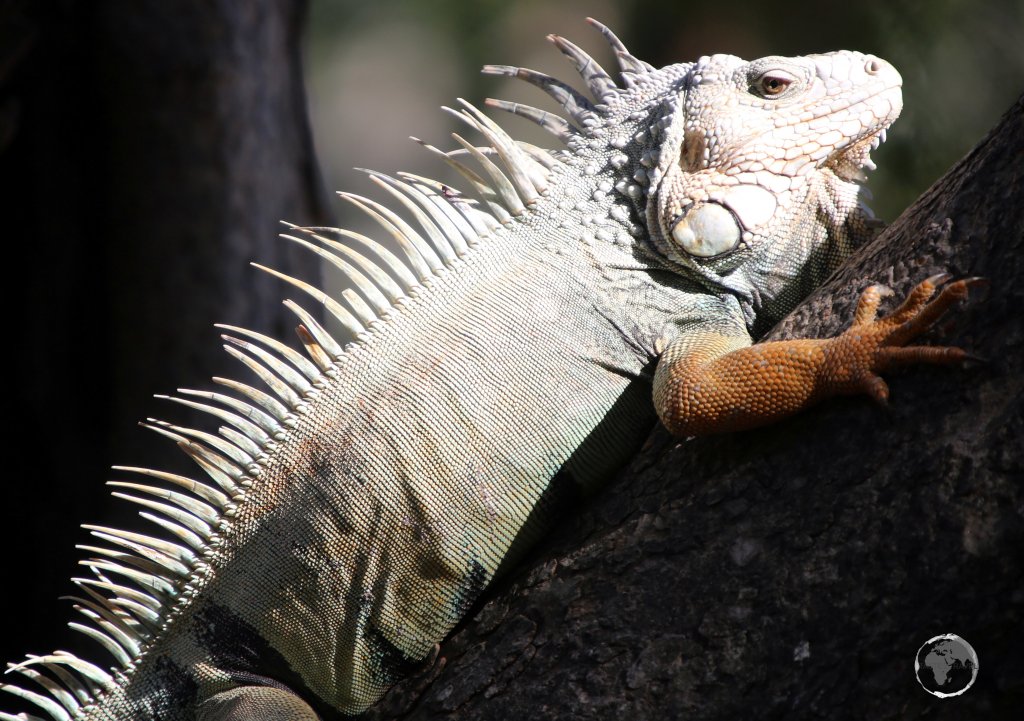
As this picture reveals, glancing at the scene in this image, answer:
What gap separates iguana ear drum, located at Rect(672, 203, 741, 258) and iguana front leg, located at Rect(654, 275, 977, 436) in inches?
18.9

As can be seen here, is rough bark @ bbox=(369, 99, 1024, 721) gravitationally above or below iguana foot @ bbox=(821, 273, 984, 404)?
below

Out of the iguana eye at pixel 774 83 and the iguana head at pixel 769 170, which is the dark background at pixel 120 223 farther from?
the iguana eye at pixel 774 83

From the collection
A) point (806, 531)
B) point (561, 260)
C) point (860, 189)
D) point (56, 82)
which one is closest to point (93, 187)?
point (56, 82)

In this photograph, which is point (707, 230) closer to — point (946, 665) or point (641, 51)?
point (946, 665)

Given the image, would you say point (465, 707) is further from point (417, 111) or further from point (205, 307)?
point (417, 111)

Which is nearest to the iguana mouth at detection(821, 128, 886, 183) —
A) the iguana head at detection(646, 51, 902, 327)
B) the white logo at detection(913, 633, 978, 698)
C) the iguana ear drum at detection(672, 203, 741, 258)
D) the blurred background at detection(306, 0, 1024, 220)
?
the iguana head at detection(646, 51, 902, 327)

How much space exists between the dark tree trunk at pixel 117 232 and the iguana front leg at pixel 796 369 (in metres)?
4.43

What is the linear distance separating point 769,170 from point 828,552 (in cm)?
157

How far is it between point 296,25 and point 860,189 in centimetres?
492

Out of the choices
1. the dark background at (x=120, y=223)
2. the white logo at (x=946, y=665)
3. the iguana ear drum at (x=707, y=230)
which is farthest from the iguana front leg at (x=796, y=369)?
the dark background at (x=120, y=223)

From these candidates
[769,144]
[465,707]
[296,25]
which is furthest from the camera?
[296,25]

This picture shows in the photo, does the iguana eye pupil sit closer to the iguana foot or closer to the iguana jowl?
the iguana jowl

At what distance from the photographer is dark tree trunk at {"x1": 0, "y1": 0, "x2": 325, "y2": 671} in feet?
20.5

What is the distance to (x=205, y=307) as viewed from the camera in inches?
258
